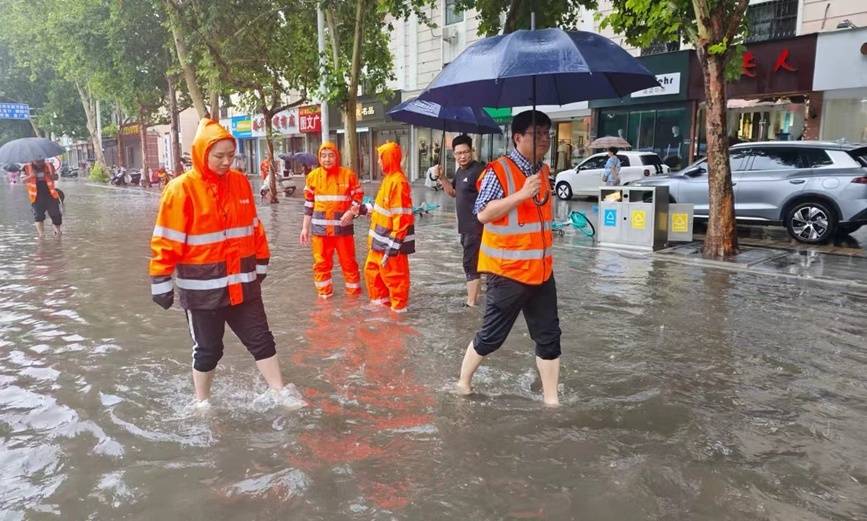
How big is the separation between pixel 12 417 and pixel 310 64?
695 inches

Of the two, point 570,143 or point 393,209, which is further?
point 570,143

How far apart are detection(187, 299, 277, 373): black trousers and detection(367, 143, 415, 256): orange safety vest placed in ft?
7.93

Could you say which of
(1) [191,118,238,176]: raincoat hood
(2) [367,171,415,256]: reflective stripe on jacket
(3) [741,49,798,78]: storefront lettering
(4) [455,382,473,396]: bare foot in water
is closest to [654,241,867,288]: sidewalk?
(2) [367,171,415,256]: reflective stripe on jacket

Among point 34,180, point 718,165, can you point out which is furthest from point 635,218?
point 34,180

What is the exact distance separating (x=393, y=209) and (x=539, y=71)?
2925 millimetres

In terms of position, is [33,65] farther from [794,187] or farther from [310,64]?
[794,187]

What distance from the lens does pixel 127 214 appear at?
17.7m

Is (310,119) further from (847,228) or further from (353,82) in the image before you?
(847,228)

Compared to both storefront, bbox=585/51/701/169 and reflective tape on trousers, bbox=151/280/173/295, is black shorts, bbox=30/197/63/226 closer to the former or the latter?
reflective tape on trousers, bbox=151/280/173/295

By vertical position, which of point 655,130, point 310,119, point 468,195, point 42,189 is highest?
point 310,119

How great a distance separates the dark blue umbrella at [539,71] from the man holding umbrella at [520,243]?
0.31 meters

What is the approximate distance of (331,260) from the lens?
22.8 feet

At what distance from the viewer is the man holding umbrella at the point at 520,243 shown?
12.0 ft

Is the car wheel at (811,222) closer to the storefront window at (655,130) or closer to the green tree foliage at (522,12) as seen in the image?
the green tree foliage at (522,12)
